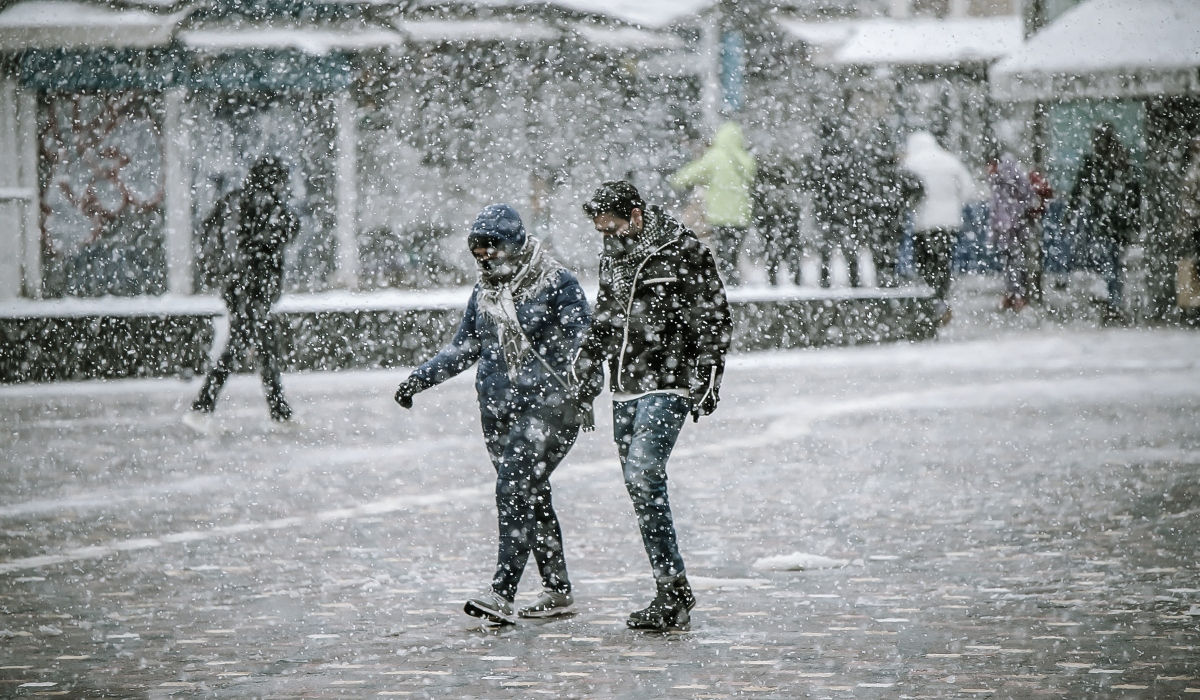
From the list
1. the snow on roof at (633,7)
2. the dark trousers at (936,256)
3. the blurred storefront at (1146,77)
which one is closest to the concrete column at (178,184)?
the snow on roof at (633,7)

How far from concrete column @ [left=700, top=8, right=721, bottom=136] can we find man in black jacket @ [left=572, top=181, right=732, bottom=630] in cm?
1503

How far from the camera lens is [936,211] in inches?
765

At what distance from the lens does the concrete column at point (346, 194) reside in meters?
20.0

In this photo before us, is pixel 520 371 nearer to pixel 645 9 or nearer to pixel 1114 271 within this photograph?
pixel 1114 271

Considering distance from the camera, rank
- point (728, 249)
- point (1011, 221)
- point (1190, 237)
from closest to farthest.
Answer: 1. point (728, 249)
2. point (1190, 237)
3. point (1011, 221)

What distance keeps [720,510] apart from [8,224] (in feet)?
36.3

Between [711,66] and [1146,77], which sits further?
[711,66]

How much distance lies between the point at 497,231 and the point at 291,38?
13.4 m

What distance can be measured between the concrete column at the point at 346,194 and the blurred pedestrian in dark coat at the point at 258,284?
6.94m

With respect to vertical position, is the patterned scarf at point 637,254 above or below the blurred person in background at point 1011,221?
above

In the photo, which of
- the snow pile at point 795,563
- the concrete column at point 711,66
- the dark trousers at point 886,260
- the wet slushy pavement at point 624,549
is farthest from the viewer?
the concrete column at point 711,66

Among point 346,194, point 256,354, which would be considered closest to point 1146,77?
point 346,194

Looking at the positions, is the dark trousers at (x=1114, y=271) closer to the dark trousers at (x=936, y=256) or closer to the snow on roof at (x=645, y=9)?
the dark trousers at (x=936, y=256)

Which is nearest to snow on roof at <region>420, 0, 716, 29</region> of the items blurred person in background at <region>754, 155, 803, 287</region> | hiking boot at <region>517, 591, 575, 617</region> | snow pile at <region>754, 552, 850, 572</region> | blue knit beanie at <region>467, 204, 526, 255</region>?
blurred person in background at <region>754, 155, 803, 287</region>
